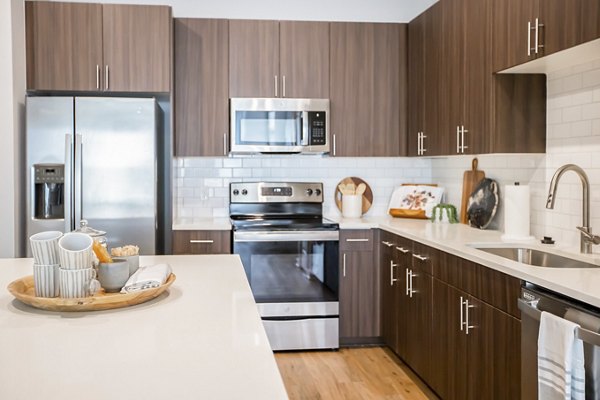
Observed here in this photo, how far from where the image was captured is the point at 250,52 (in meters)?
4.49

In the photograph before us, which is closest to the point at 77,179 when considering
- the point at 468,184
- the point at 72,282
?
the point at 72,282

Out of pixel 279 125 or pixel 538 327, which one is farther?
pixel 279 125

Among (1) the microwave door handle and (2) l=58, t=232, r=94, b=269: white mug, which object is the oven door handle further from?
(2) l=58, t=232, r=94, b=269: white mug

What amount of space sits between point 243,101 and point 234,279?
98.2 inches

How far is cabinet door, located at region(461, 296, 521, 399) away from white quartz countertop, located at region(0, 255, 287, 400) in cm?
112

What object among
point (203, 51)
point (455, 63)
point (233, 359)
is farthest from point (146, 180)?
point (233, 359)

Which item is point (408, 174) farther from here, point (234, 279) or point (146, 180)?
point (234, 279)

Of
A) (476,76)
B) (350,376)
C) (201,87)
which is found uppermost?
(201,87)

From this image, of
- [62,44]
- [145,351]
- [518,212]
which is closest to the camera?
[145,351]

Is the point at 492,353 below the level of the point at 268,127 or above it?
below

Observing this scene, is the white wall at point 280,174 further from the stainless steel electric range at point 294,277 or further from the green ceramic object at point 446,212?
the green ceramic object at point 446,212

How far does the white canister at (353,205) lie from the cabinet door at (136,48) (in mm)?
1545

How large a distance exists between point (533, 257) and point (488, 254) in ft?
1.45

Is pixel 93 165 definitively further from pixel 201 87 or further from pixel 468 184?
pixel 468 184
